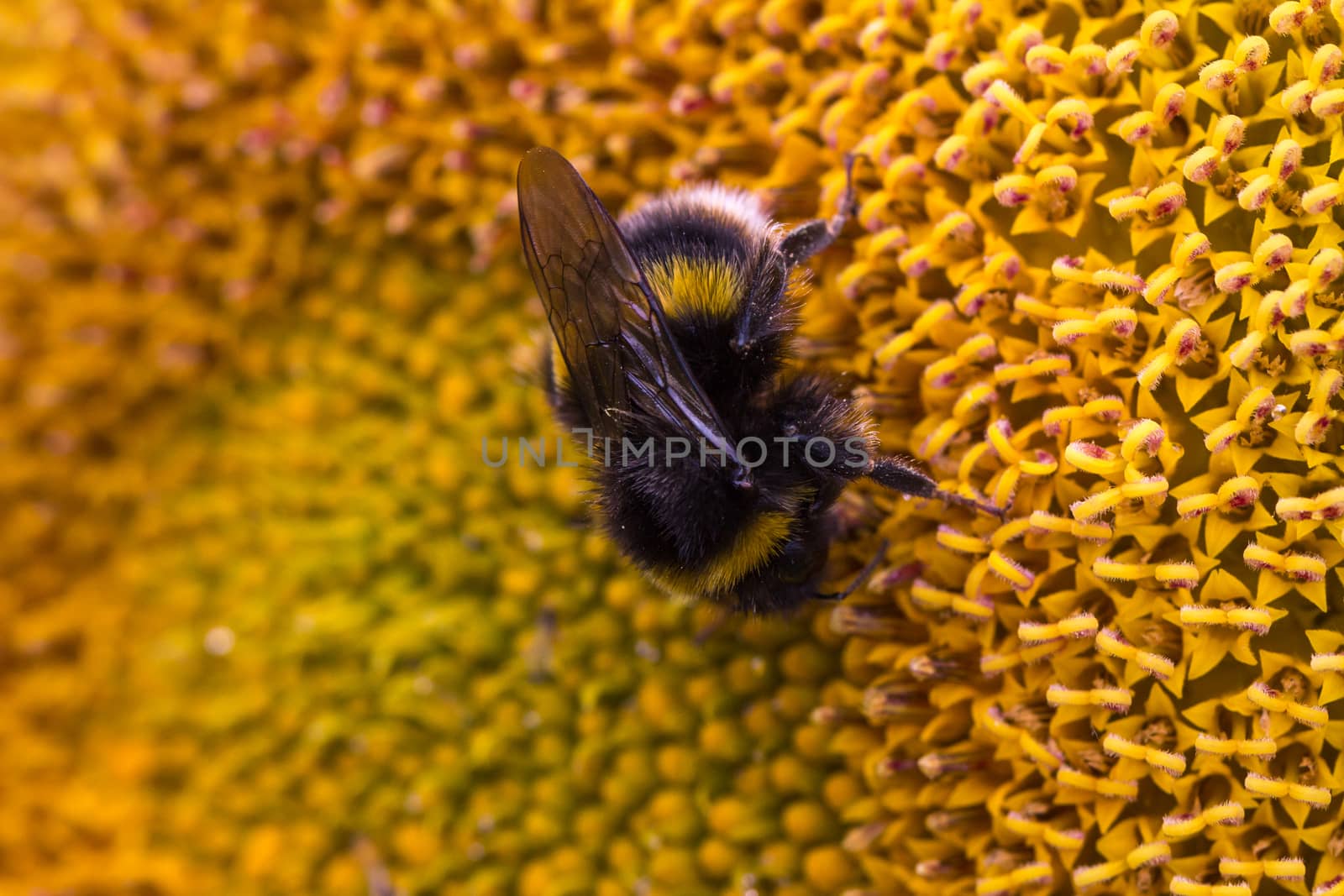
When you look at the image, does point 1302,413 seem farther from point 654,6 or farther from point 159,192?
point 159,192

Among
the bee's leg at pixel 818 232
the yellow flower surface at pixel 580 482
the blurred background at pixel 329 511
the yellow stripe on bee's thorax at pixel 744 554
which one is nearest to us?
the yellow flower surface at pixel 580 482

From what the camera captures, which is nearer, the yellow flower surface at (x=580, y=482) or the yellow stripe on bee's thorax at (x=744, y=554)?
the yellow flower surface at (x=580, y=482)

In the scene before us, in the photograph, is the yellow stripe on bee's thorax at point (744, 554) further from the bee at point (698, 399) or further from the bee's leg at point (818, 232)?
the bee's leg at point (818, 232)

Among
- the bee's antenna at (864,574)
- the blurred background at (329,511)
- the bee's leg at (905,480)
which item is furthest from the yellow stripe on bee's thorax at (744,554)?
the blurred background at (329,511)

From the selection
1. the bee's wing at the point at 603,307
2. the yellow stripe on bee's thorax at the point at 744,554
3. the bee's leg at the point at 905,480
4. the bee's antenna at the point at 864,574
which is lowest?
the bee's antenna at the point at 864,574

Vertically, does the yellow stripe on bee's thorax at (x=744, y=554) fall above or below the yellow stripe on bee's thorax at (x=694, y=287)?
below

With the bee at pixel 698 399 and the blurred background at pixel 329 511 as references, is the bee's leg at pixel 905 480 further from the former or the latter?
the blurred background at pixel 329 511

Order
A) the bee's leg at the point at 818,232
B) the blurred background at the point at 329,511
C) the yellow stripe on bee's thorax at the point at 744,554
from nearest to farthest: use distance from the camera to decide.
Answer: the yellow stripe on bee's thorax at the point at 744,554 → the bee's leg at the point at 818,232 → the blurred background at the point at 329,511
